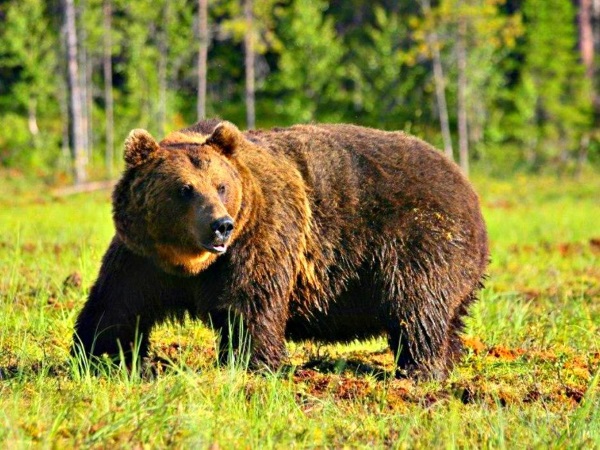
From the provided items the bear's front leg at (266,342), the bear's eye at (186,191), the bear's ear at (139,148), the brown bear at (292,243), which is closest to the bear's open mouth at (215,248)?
the brown bear at (292,243)

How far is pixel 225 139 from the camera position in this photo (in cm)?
530

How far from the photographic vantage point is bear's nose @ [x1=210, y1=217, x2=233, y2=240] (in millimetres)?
4770

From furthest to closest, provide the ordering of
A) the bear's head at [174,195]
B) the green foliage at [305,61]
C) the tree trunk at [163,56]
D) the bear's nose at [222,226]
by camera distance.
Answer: the green foliage at [305,61], the tree trunk at [163,56], the bear's head at [174,195], the bear's nose at [222,226]

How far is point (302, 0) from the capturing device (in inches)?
1474

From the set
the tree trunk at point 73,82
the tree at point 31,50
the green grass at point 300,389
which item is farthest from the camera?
the tree at point 31,50

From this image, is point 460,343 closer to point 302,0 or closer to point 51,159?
→ point 51,159

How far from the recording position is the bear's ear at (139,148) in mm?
5145

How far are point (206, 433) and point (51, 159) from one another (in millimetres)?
28734

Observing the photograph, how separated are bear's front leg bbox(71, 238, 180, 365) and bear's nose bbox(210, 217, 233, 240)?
65 centimetres

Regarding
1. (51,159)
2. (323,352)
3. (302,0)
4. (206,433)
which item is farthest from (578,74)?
(206,433)

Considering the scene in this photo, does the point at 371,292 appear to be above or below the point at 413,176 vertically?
below

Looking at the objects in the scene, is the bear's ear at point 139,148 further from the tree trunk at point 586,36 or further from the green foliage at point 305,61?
the tree trunk at point 586,36

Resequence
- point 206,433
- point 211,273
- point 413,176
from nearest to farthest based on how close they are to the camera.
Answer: point 206,433 < point 211,273 < point 413,176

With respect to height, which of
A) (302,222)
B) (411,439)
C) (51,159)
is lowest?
(51,159)
